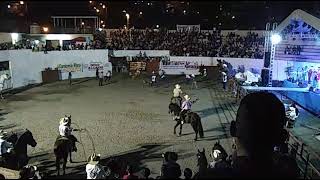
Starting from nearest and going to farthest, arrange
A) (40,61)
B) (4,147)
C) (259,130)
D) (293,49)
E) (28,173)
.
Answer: (259,130), (28,173), (4,147), (293,49), (40,61)

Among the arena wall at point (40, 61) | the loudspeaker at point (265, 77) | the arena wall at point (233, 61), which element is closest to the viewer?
the loudspeaker at point (265, 77)

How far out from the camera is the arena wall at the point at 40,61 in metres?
31.0

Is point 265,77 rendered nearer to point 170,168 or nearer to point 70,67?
point 70,67

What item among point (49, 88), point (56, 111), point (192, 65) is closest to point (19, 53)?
point (49, 88)

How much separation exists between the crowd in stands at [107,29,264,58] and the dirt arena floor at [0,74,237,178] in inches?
417

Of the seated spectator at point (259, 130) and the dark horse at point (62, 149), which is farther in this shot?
the dark horse at point (62, 149)

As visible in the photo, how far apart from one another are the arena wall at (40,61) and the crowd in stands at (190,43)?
→ 6.55 metres

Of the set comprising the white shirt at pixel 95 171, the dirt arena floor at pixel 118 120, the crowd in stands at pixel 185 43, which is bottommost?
the dirt arena floor at pixel 118 120

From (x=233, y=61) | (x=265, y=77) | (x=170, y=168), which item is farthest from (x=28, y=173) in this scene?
(x=233, y=61)

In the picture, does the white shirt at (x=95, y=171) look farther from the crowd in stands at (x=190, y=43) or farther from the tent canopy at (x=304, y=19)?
the crowd in stands at (x=190, y=43)

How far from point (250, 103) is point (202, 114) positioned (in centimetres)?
1923

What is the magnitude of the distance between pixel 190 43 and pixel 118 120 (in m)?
27.2

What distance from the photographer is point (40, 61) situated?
34438 mm

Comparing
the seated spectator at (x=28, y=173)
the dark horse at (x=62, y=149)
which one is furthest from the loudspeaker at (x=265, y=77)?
Answer: the seated spectator at (x=28, y=173)
